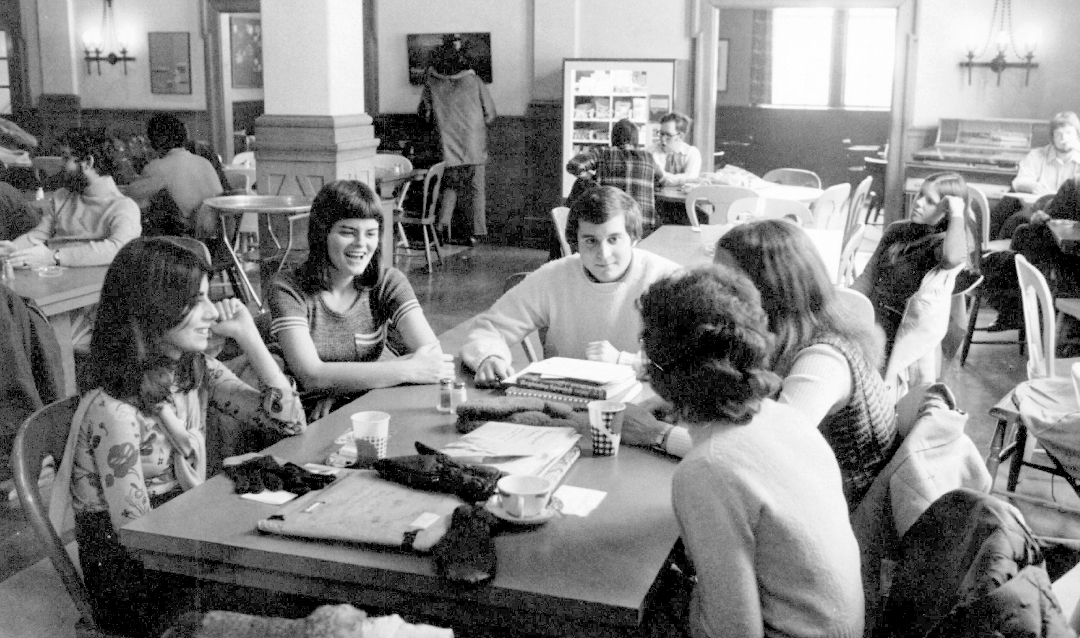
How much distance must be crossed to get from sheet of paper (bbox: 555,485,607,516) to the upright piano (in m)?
7.72

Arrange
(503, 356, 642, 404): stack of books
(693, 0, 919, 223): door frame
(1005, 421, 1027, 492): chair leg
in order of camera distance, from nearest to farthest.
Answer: (503, 356, 642, 404): stack of books → (1005, 421, 1027, 492): chair leg → (693, 0, 919, 223): door frame

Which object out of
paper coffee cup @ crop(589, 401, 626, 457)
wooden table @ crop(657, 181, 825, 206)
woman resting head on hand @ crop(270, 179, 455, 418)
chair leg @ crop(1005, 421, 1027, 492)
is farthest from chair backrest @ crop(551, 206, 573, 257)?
paper coffee cup @ crop(589, 401, 626, 457)

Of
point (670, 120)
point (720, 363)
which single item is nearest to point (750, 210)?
point (670, 120)

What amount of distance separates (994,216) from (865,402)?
23.2 ft

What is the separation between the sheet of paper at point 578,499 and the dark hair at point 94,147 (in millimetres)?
3376

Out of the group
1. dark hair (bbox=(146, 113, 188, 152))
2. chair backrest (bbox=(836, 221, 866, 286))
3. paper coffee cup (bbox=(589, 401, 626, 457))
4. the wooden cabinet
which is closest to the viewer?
paper coffee cup (bbox=(589, 401, 626, 457))

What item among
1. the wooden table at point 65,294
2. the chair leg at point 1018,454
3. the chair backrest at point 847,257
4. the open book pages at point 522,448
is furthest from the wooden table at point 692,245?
the wooden table at point 65,294

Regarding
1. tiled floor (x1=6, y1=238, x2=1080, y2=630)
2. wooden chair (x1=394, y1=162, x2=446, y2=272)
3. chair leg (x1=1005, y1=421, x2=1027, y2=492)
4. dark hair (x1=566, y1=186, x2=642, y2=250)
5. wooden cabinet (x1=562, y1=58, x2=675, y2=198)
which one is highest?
wooden cabinet (x1=562, y1=58, x2=675, y2=198)

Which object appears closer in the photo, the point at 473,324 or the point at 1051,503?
the point at 473,324

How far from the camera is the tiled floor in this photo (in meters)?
3.56

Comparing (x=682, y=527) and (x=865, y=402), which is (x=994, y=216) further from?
(x=682, y=527)

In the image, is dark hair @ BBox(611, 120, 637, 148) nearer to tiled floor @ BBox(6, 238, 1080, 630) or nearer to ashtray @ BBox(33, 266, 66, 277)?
tiled floor @ BBox(6, 238, 1080, 630)

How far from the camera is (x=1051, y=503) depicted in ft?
12.0

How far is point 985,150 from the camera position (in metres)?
8.89
